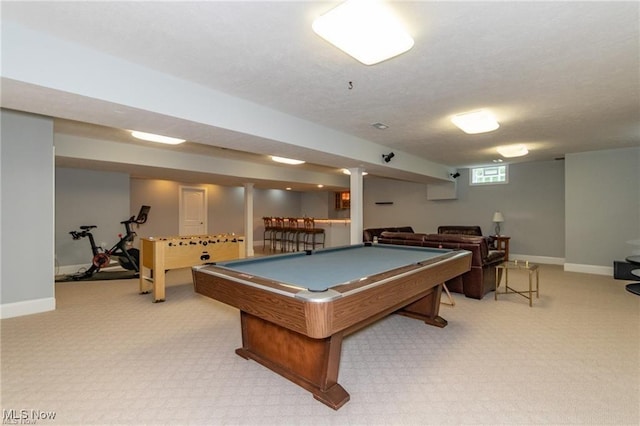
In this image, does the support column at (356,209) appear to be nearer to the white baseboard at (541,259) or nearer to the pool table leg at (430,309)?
the pool table leg at (430,309)

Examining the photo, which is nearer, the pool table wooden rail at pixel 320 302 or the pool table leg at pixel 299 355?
the pool table wooden rail at pixel 320 302

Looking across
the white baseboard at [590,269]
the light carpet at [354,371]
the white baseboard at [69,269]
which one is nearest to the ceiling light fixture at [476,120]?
the light carpet at [354,371]

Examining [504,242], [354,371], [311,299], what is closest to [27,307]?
[354,371]

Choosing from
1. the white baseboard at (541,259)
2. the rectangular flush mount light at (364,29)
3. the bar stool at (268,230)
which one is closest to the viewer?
the rectangular flush mount light at (364,29)

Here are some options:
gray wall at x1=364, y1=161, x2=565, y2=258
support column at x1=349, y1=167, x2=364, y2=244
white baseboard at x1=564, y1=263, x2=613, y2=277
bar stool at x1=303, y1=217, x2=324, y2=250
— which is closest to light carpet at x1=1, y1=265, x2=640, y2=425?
support column at x1=349, y1=167, x2=364, y2=244

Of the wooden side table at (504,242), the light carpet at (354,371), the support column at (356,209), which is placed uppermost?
the support column at (356,209)

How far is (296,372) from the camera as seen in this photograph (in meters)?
2.19

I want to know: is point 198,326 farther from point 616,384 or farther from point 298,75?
point 616,384

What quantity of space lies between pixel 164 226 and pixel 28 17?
7.38m

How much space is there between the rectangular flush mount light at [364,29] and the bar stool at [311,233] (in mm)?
6645

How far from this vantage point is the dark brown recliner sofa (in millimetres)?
4164

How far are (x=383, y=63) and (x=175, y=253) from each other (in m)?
3.55

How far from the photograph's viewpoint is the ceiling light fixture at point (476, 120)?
3.51 metres

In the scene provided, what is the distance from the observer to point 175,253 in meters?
4.27
